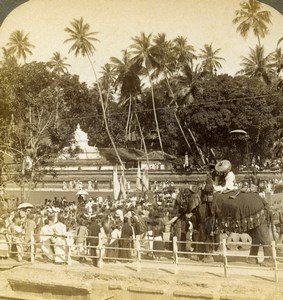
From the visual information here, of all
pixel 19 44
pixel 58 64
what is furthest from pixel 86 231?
pixel 19 44

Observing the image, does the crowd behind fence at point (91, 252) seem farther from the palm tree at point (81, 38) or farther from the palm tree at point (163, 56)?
the palm tree at point (163, 56)

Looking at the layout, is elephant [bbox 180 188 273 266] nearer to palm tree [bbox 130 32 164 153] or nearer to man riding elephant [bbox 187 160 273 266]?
man riding elephant [bbox 187 160 273 266]

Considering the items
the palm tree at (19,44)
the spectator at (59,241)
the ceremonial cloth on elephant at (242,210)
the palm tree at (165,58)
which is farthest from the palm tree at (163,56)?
the spectator at (59,241)

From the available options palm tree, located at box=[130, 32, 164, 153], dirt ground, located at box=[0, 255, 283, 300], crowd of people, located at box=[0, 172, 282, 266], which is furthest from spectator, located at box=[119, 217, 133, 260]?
palm tree, located at box=[130, 32, 164, 153]

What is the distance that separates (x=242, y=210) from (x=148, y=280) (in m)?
1.47

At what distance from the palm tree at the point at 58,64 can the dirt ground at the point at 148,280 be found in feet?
8.55

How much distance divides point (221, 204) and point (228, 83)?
7.95ft

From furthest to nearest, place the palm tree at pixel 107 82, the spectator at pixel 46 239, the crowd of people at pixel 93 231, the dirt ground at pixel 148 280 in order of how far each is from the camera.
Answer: the palm tree at pixel 107 82, the spectator at pixel 46 239, the crowd of people at pixel 93 231, the dirt ground at pixel 148 280

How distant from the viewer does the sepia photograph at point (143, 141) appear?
6078mm

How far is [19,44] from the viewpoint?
21.8 feet

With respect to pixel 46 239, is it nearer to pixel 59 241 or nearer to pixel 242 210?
pixel 59 241

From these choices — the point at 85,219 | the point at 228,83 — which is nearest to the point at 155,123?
the point at 228,83

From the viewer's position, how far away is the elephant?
6543mm

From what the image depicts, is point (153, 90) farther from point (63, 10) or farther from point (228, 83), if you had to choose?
point (63, 10)
